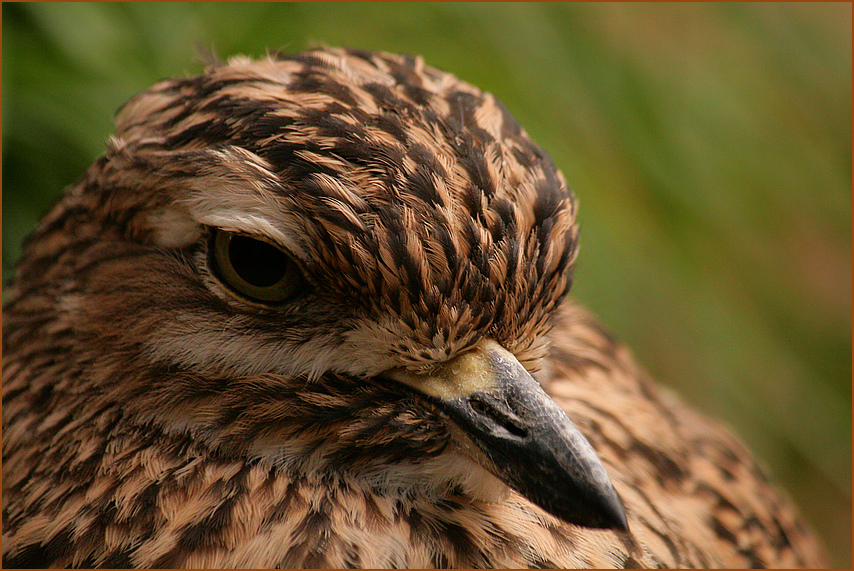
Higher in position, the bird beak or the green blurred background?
the green blurred background

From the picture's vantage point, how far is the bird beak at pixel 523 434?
142 centimetres

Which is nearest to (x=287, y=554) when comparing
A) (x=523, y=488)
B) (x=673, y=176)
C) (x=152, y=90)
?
(x=523, y=488)

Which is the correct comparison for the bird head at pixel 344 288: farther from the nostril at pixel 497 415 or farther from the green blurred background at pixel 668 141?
the green blurred background at pixel 668 141

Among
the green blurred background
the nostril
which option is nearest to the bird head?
the nostril

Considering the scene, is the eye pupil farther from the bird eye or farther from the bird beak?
the bird beak

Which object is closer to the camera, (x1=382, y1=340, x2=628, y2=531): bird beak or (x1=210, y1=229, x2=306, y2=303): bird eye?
(x1=382, y1=340, x2=628, y2=531): bird beak

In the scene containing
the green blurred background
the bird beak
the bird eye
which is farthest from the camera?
the green blurred background

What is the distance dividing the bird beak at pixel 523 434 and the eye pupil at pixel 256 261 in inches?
13.2

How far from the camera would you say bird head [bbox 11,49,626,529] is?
1478 millimetres

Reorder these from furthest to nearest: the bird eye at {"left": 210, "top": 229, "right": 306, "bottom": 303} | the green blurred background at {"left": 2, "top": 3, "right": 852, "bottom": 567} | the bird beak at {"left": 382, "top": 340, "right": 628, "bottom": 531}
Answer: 1. the green blurred background at {"left": 2, "top": 3, "right": 852, "bottom": 567}
2. the bird eye at {"left": 210, "top": 229, "right": 306, "bottom": 303}
3. the bird beak at {"left": 382, "top": 340, "right": 628, "bottom": 531}

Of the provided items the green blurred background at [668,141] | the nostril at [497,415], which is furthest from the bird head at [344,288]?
the green blurred background at [668,141]

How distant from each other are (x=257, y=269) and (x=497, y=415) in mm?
557

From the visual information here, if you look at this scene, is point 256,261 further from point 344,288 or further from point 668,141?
point 668,141

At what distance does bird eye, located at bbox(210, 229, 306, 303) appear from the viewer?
1.55 meters
